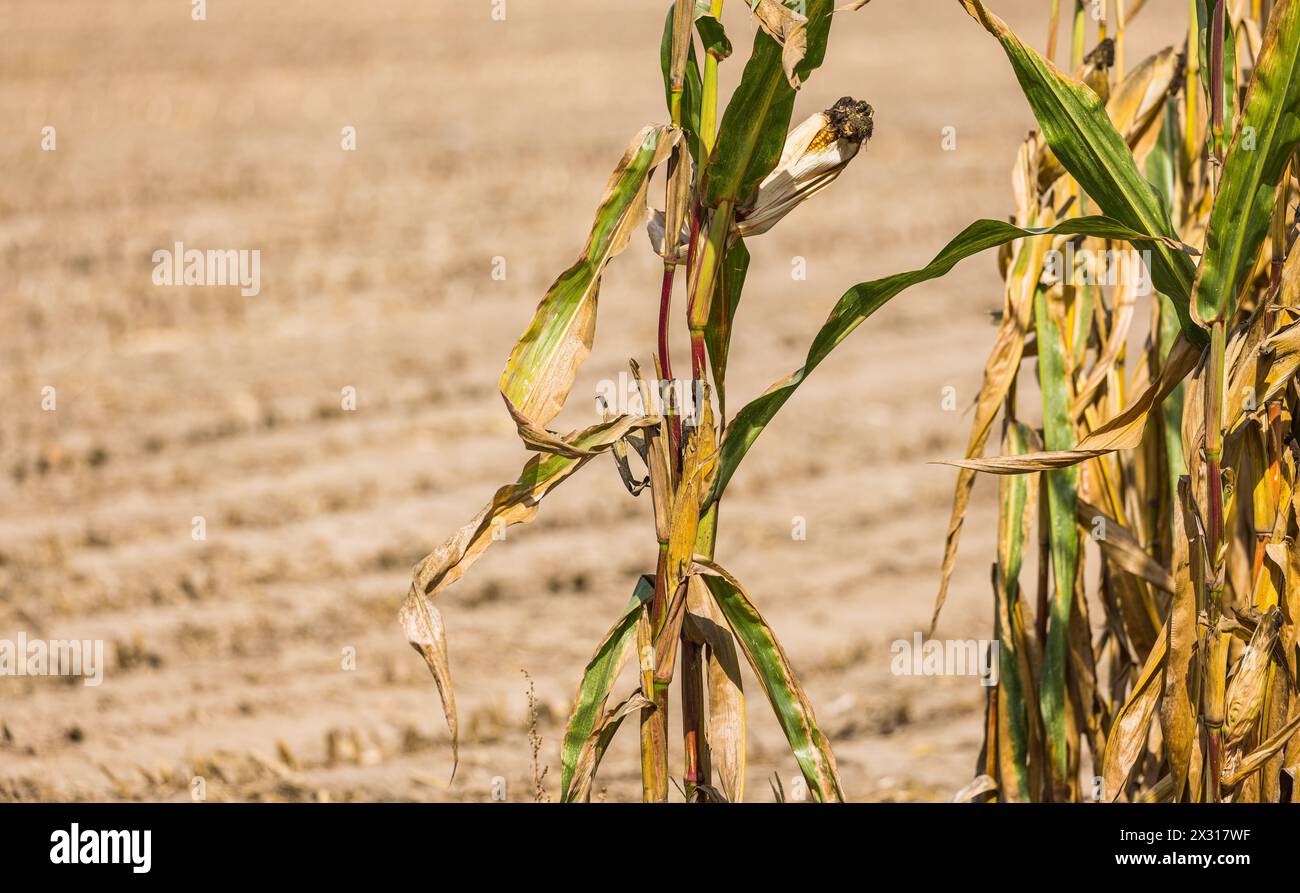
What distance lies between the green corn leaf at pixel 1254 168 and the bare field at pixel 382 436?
1.46m

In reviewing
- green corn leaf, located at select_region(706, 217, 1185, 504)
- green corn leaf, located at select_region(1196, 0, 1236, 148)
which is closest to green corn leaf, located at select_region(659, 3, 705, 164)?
green corn leaf, located at select_region(706, 217, 1185, 504)

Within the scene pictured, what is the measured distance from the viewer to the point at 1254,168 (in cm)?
151

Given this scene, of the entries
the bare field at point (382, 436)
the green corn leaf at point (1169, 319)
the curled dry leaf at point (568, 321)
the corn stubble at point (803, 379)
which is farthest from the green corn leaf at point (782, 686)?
the bare field at point (382, 436)

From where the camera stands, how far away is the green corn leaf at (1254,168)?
147cm

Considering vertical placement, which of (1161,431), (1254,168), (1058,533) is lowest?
(1058,533)

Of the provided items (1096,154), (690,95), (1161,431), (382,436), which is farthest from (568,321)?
(382,436)

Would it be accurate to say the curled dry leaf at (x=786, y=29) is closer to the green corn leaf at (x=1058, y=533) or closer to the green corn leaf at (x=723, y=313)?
the green corn leaf at (x=723, y=313)

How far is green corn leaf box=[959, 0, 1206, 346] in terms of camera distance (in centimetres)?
151

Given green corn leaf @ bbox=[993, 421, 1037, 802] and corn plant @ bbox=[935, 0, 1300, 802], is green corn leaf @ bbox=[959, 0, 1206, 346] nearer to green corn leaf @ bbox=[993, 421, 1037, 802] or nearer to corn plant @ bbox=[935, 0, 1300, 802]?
corn plant @ bbox=[935, 0, 1300, 802]

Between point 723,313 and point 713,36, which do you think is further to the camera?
point 723,313

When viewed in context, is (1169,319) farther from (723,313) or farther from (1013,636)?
(723,313)

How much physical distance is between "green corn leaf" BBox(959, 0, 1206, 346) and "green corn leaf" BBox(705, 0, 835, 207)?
22 cm

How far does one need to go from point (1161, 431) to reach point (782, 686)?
79 cm

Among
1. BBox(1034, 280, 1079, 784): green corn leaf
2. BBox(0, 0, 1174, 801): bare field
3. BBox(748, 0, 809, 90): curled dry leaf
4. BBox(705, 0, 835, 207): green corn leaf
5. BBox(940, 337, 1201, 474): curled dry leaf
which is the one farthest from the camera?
BBox(0, 0, 1174, 801): bare field
